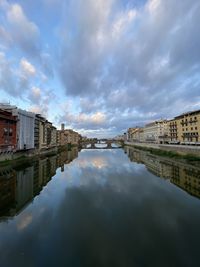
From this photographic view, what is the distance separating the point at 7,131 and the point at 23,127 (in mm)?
8439

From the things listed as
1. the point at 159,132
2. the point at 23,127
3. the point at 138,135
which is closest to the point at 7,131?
the point at 23,127

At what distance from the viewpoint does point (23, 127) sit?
46844mm

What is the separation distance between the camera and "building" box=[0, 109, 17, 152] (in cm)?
3616

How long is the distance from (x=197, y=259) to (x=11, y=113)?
146 feet

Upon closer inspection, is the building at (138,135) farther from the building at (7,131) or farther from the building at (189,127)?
the building at (7,131)

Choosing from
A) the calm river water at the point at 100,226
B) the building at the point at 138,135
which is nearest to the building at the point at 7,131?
the calm river water at the point at 100,226

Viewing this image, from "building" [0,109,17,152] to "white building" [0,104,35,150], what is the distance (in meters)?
1.95

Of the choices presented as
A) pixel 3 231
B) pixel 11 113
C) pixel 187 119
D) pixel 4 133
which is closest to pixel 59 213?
pixel 3 231

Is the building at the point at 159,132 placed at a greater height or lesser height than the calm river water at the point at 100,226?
greater

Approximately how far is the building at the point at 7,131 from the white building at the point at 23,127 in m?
1.95

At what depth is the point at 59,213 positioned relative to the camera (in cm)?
1334

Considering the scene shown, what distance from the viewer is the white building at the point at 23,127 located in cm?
4403

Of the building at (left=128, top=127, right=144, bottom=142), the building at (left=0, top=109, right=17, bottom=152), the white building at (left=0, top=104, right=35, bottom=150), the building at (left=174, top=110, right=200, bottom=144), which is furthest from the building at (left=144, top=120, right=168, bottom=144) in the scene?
the building at (left=0, top=109, right=17, bottom=152)

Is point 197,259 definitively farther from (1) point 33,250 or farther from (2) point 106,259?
(1) point 33,250
